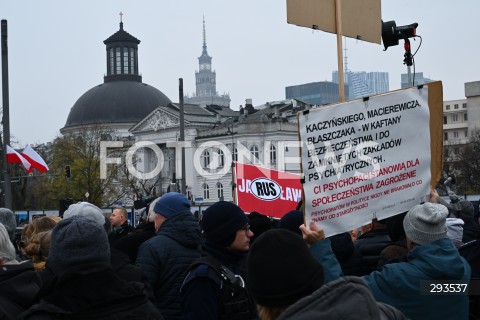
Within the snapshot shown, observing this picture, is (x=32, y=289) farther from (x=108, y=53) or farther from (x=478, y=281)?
(x=108, y=53)

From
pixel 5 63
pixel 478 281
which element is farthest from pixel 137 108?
pixel 478 281

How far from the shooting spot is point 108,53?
12769cm

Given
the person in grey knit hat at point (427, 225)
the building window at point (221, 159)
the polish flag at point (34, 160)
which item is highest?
the building window at point (221, 159)

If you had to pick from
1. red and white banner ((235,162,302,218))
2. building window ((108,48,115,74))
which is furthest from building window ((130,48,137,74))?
red and white banner ((235,162,302,218))

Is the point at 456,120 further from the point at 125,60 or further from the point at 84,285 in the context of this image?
the point at 84,285

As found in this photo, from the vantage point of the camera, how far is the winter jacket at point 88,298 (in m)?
3.47

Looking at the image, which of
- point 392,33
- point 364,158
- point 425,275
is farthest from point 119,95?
point 425,275

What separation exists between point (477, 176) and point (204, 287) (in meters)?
63.9

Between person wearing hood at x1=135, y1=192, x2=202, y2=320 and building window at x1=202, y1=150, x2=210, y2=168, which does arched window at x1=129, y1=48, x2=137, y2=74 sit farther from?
person wearing hood at x1=135, y1=192, x2=202, y2=320

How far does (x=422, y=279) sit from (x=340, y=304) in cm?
193

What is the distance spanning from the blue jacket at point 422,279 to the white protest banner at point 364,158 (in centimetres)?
51

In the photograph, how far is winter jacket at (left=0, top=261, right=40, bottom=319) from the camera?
4207 mm

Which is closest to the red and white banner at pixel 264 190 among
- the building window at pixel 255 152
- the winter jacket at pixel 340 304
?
the winter jacket at pixel 340 304

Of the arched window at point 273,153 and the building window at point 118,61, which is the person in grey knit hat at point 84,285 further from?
the building window at point 118,61
